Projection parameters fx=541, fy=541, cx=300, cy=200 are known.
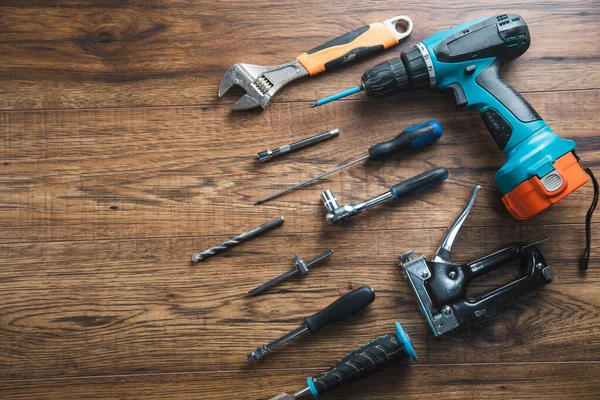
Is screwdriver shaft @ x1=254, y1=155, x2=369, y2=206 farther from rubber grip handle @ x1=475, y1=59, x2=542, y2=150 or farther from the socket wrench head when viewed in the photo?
rubber grip handle @ x1=475, y1=59, x2=542, y2=150

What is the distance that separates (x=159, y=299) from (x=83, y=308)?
208 millimetres

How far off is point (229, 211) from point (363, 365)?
539 millimetres

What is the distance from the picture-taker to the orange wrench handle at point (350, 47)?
1.49 meters

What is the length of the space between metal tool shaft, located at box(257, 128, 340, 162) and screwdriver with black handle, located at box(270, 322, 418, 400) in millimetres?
536

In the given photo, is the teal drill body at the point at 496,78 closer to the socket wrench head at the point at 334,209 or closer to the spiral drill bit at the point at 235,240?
the socket wrench head at the point at 334,209

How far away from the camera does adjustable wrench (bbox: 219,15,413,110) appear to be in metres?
1.49

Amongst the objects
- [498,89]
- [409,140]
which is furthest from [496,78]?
[409,140]

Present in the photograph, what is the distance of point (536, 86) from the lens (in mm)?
1509

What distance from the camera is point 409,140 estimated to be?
4.75ft

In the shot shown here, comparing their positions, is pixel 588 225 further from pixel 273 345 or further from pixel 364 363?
pixel 273 345

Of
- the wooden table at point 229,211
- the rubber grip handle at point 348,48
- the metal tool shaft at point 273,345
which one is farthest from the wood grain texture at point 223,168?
the metal tool shaft at point 273,345

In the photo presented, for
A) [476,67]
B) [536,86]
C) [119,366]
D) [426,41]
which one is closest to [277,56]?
[426,41]

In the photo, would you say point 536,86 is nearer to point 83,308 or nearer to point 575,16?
point 575,16


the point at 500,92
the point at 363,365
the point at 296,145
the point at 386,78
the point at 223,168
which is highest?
the point at 500,92
